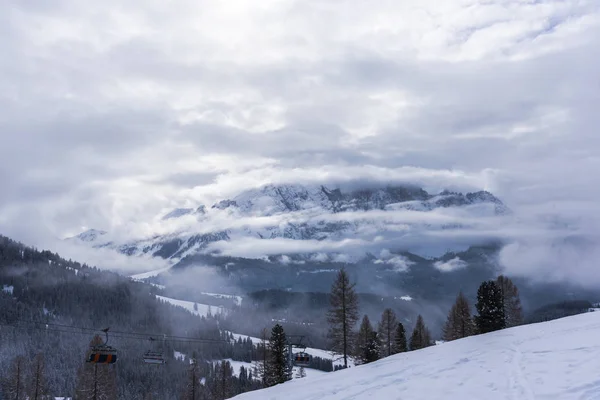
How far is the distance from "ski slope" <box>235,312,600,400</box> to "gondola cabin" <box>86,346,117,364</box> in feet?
71.9

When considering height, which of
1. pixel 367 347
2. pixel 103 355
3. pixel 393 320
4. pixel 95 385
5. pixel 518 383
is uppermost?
pixel 518 383

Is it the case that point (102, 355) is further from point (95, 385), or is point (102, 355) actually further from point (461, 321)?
point (461, 321)

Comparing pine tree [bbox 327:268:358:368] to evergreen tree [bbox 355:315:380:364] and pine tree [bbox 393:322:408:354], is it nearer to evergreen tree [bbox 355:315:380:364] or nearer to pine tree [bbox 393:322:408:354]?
evergreen tree [bbox 355:315:380:364]

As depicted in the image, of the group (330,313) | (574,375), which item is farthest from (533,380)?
(330,313)

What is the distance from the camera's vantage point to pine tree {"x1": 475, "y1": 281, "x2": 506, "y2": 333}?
54625 millimetres

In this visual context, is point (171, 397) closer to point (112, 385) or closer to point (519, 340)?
point (112, 385)

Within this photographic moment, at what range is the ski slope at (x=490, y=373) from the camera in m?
20.0

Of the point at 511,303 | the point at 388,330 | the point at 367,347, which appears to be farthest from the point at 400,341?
the point at 511,303

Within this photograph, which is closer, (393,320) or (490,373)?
(490,373)

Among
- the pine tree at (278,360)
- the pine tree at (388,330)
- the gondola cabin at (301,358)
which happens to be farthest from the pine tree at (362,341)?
the pine tree at (278,360)

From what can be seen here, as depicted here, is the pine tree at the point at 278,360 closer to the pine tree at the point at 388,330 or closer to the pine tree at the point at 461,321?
the pine tree at the point at 461,321

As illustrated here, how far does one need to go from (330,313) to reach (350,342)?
5.85 meters

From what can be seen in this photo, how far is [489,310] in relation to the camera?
55438 mm

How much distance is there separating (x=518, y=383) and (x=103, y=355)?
134 feet
